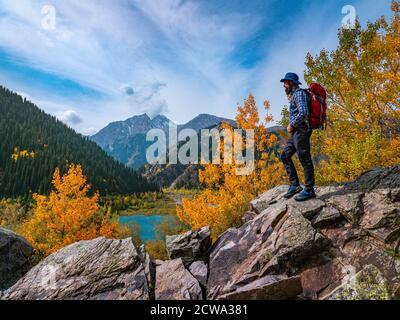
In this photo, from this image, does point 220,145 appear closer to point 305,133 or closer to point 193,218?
point 193,218

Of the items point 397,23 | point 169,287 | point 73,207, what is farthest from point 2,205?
point 397,23

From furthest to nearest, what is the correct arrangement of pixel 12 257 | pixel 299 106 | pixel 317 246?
pixel 12 257 → pixel 299 106 → pixel 317 246

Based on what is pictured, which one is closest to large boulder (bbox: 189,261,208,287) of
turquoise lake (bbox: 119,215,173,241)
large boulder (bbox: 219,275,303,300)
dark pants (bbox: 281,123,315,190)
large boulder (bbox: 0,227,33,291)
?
large boulder (bbox: 219,275,303,300)

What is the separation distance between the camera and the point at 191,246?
10.8 metres

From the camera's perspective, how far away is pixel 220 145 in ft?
59.6

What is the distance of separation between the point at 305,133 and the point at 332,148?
7.24m

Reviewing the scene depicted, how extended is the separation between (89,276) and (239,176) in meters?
11.9

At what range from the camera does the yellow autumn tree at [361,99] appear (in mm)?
14234

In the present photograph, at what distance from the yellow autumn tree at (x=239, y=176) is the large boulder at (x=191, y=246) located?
6.21 metres

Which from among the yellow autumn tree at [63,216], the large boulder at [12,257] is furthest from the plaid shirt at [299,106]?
the yellow autumn tree at [63,216]

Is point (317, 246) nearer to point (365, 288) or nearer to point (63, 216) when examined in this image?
point (365, 288)

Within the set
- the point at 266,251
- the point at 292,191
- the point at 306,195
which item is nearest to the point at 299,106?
the point at 306,195

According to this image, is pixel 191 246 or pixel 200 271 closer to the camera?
pixel 200 271

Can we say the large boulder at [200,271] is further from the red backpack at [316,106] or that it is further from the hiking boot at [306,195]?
the red backpack at [316,106]
